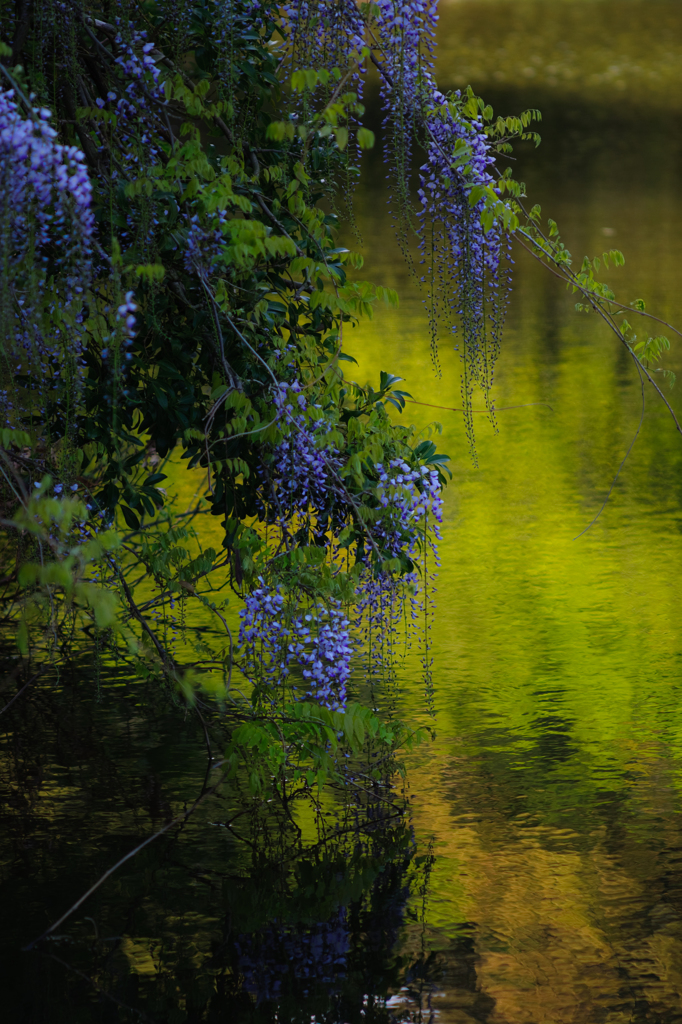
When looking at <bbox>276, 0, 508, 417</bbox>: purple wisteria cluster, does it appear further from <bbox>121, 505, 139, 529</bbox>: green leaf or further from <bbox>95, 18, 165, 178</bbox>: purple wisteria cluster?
<bbox>121, 505, 139, 529</bbox>: green leaf

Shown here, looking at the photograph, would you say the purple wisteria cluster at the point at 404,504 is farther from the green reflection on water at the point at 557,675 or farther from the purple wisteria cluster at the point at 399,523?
the green reflection on water at the point at 557,675

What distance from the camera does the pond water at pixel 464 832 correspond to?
316 cm

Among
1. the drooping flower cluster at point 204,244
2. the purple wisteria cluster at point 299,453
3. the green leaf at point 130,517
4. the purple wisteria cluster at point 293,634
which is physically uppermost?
the drooping flower cluster at point 204,244

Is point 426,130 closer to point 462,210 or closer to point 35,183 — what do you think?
point 462,210

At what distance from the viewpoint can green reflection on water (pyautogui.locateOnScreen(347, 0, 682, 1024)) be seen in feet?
10.9

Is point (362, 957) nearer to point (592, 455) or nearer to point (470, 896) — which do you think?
point (470, 896)

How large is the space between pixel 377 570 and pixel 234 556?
0.48 meters

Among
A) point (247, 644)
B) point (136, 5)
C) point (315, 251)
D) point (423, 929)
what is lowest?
point (423, 929)

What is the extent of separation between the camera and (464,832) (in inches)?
151

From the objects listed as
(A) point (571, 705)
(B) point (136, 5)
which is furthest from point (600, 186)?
(B) point (136, 5)

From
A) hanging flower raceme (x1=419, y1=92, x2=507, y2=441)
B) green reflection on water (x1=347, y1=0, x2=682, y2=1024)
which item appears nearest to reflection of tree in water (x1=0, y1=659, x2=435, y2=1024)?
green reflection on water (x1=347, y1=0, x2=682, y2=1024)

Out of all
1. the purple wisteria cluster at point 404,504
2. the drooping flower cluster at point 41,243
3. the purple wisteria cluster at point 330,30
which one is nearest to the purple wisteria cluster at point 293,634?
the purple wisteria cluster at point 404,504

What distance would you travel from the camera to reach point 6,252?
2.61m

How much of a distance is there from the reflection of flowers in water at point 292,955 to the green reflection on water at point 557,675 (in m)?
0.25
